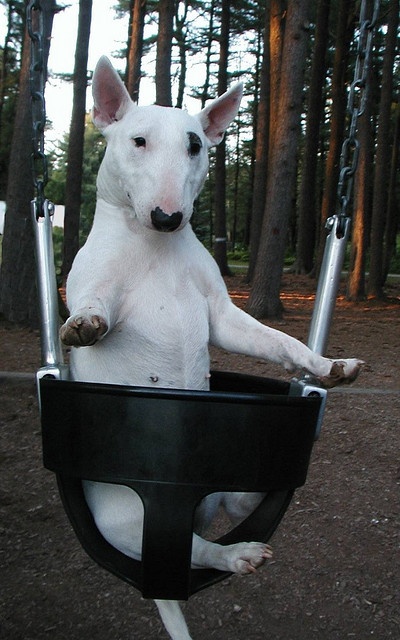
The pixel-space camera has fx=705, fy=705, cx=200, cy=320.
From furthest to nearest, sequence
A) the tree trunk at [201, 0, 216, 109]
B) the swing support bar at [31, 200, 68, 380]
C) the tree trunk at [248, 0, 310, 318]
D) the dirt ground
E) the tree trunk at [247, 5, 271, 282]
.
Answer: the tree trunk at [201, 0, 216, 109] < the tree trunk at [247, 5, 271, 282] < the tree trunk at [248, 0, 310, 318] < the dirt ground < the swing support bar at [31, 200, 68, 380]

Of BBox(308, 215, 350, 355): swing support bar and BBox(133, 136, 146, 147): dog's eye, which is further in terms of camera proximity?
BBox(308, 215, 350, 355): swing support bar

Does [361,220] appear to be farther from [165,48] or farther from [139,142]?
[139,142]

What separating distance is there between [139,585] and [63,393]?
0.53 meters

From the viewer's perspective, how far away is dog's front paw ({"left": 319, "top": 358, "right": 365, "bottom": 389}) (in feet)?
6.20

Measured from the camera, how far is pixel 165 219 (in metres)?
1.66

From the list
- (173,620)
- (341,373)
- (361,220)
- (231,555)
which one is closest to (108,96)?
(341,373)

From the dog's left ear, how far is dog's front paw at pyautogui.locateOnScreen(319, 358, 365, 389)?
2.52 feet

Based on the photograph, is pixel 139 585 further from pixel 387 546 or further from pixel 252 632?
pixel 387 546

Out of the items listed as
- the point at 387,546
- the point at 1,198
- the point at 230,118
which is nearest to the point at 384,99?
the point at 387,546

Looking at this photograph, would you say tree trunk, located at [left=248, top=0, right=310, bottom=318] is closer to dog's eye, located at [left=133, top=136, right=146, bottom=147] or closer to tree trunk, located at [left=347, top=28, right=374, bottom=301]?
tree trunk, located at [left=347, top=28, right=374, bottom=301]

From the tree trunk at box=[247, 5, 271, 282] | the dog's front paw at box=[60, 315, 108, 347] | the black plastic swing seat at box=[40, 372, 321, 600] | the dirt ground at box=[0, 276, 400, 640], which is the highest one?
the tree trunk at box=[247, 5, 271, 282]

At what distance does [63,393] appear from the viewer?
1.59 m

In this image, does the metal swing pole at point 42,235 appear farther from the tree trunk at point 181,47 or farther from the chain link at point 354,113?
the tree trunk at point 181,47

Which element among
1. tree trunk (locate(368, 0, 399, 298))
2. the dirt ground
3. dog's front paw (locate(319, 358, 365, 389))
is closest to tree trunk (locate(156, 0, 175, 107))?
tree trunk (locate(368, 0, 399, 298))
